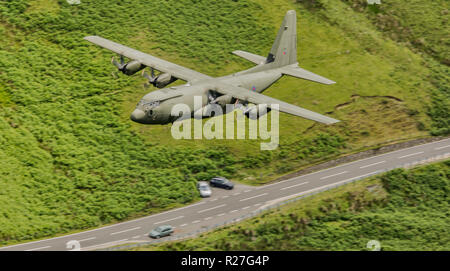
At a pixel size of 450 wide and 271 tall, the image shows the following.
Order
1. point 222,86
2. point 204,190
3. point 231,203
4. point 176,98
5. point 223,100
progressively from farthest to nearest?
point 204,190
point 231,203
point 222,86
point 223,100
point 176,98

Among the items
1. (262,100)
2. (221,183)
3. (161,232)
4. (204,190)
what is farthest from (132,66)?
(161,232)

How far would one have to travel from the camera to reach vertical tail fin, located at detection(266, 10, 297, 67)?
6172 cm

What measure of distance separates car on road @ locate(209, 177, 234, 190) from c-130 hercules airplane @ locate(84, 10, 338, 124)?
11230 mm

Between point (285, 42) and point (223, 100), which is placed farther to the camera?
point (285, 42)

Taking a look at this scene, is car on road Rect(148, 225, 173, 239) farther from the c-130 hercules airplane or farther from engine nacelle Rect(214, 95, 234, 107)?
engine nacelle Rect(214, 95, 234, 107)

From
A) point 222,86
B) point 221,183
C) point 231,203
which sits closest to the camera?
point 222,86

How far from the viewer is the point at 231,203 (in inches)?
2480

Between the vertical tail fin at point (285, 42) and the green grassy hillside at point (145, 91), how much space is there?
12105 mm

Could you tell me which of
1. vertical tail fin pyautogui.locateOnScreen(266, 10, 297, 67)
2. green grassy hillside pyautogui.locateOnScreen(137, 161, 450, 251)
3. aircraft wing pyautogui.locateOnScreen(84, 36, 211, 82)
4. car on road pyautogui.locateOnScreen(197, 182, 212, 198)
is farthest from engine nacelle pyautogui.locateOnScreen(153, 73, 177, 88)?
green grassy hillside pyautogui.locateOnScreen(137, 161, 450, 251)

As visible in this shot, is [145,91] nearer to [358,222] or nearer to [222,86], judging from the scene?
[222,86]

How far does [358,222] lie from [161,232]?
19183 mm

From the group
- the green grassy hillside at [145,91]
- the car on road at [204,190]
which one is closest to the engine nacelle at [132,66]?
the green grassy hillside at [145,91]

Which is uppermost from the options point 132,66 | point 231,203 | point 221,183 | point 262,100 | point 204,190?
point 132,66
